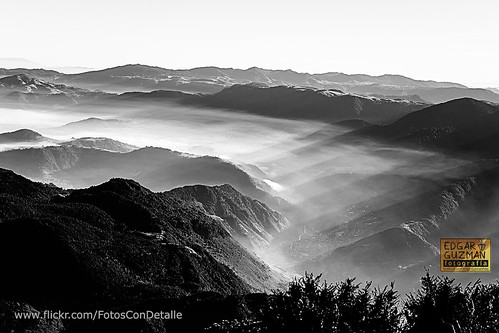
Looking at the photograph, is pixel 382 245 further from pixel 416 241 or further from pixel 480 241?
pixel 480 241

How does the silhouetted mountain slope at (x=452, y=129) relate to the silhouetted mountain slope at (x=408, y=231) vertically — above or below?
above

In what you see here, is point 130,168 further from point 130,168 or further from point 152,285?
point 152,285

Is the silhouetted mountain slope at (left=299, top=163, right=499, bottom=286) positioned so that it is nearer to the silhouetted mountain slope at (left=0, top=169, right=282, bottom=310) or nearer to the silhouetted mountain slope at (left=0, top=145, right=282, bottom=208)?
the silhouetted mountain slope at (left=0, top=145, right=282, bottom=208)

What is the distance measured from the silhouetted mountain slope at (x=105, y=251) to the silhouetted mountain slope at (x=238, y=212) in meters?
33.8

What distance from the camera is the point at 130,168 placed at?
175m

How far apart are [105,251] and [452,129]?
474ft

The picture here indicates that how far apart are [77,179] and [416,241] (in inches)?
4228

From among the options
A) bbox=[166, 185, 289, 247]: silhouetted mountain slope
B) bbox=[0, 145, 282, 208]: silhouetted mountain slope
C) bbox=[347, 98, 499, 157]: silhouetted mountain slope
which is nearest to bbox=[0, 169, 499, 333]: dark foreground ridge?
bbox=[166, 185, 289, 247]: silhouetted mountain slope

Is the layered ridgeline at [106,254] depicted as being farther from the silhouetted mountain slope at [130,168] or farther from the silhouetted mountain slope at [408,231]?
the silhouetted mountain slope at [130,168]

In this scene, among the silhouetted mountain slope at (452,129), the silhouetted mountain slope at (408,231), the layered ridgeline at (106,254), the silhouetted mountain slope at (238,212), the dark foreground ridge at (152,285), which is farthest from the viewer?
the silhouetted mountain slope at (452,129)

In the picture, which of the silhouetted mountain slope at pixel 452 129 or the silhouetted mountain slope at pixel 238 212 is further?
the silhouetted mountain slope at pixel 452 129

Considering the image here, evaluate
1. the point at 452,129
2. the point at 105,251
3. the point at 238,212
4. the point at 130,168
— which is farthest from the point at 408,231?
the point at 130,168

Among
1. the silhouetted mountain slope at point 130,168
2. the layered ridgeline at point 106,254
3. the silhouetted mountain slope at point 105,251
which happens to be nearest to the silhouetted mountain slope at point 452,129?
the silhouetted mountain slope at point 130,168

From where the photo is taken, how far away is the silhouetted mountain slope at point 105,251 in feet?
124
